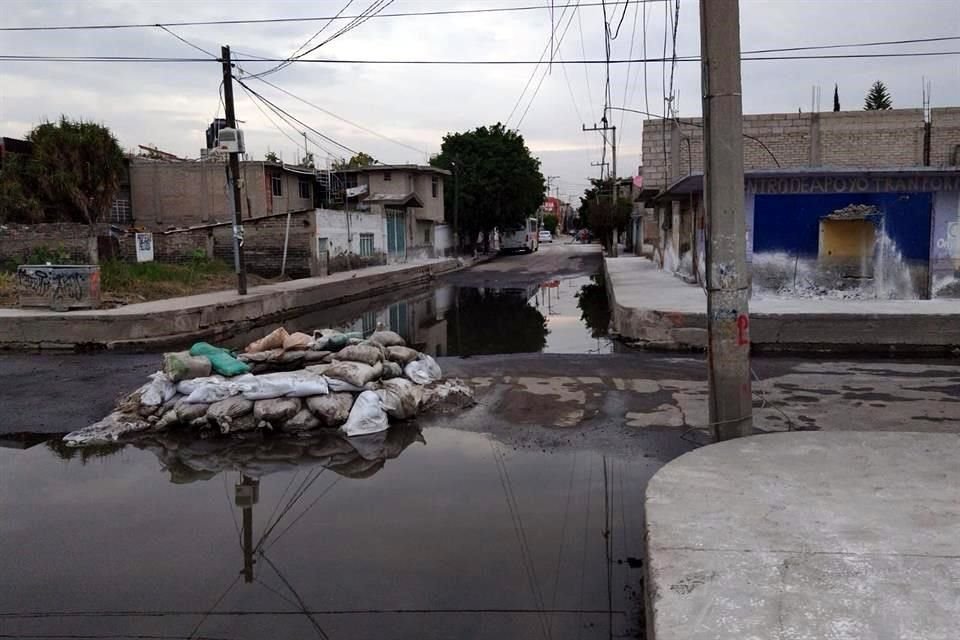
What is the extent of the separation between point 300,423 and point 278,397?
378mm

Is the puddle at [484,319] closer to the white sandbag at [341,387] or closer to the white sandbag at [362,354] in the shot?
the white sandbag at [362,354]

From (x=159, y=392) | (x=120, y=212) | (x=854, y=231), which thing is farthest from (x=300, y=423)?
(x=120, y=212)

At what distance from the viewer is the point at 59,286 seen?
15844 millimetres

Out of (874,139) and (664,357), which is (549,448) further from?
(874,139)

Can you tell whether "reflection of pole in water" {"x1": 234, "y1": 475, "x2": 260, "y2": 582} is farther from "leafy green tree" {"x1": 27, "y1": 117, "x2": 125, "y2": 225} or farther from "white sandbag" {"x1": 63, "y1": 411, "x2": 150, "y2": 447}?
"leafy green tree" {"x1": 27, "y1": 117, "x2": 125, "y2": 225}

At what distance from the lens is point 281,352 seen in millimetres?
9094

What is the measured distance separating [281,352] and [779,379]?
6222 mm

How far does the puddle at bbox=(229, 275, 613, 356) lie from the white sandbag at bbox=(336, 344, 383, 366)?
14.8 feet

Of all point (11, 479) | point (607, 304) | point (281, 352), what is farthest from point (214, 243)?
point (11, 479)

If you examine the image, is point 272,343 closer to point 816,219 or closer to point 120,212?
point 816,219

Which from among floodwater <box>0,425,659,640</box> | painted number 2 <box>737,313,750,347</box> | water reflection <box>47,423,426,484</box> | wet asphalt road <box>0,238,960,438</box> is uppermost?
painted number 2 <box>737,313,750,347</box>

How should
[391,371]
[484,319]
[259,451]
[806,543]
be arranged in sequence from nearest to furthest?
1. [806,543]
2. [259,451]
3. [391,371]
4. [484,319]

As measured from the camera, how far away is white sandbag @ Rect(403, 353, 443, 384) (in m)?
8.79

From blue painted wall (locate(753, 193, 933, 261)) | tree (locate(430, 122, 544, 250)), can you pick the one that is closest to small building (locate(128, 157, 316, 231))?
tree (locate(430, 122, 544, 250))
